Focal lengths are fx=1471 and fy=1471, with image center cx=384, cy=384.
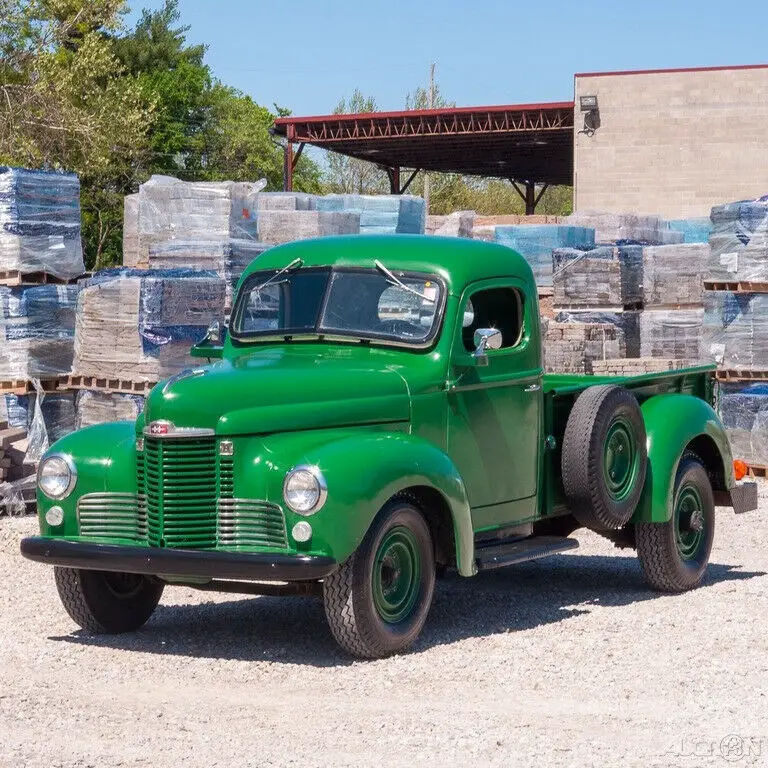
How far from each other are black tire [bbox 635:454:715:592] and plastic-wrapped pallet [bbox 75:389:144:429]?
5812 mm

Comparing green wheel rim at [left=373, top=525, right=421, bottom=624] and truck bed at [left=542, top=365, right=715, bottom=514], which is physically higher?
truck bed at [left=542, top=365, right=715, bottom=514]

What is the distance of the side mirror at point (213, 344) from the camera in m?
8.70

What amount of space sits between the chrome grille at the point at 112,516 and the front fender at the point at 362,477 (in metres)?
0.80

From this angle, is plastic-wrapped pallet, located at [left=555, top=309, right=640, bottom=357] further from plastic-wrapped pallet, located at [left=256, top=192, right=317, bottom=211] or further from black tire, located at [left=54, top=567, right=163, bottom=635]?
black tire, located at [left=54, top=567, right=163, bottom=635]

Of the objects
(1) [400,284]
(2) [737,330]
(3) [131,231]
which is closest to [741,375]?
(2) [737,330]

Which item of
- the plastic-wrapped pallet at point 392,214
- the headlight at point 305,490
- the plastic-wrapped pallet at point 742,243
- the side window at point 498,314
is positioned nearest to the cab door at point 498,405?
the side window at point 498,314

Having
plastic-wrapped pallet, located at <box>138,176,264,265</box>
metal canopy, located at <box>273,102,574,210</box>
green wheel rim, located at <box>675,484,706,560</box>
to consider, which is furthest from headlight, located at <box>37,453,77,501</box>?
metal canopy, located at <box>273,102,574,210</box>

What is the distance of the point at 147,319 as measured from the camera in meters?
13.6

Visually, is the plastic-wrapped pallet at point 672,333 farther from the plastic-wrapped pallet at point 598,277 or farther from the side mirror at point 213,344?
the side mirror at point 213,344

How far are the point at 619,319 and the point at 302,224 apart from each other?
4.87 metres

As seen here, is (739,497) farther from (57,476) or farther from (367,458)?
(57,476)

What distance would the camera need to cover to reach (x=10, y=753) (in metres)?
5.45

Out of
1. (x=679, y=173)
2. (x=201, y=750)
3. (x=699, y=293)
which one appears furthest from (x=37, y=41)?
(x=201, y=750)

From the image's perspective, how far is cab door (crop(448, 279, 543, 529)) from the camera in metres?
8.02
